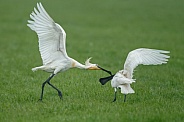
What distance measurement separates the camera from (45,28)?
8836 mm

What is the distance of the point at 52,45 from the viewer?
909 cm

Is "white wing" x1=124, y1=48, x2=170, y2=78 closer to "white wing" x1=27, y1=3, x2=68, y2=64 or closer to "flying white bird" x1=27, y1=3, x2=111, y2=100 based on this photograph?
"flying white bird" x1=27, y1=3, x2=111, y2=100

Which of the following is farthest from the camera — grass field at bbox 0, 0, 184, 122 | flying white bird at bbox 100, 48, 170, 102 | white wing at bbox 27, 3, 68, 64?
white wing at bbox 27, 3, 68, 64

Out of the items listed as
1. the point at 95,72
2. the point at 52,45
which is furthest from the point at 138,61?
the point at 95,72

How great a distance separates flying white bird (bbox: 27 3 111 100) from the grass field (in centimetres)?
63

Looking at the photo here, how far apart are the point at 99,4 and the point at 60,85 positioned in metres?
28.4

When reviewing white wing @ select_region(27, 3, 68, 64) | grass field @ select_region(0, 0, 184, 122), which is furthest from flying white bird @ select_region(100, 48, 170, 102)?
white wing @ select_region(27, 3, 68, 64)

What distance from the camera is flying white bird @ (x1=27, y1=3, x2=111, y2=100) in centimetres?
873

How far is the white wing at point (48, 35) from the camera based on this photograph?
28.5 ft

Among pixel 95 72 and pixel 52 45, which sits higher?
pixel 52 45

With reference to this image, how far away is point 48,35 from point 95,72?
3836 millimetres

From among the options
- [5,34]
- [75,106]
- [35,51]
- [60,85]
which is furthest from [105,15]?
[75,106]

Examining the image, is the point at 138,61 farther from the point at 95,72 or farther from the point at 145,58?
the point at 95,72

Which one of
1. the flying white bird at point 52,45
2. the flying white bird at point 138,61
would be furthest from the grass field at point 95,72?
the flying white bird at point 52,45
